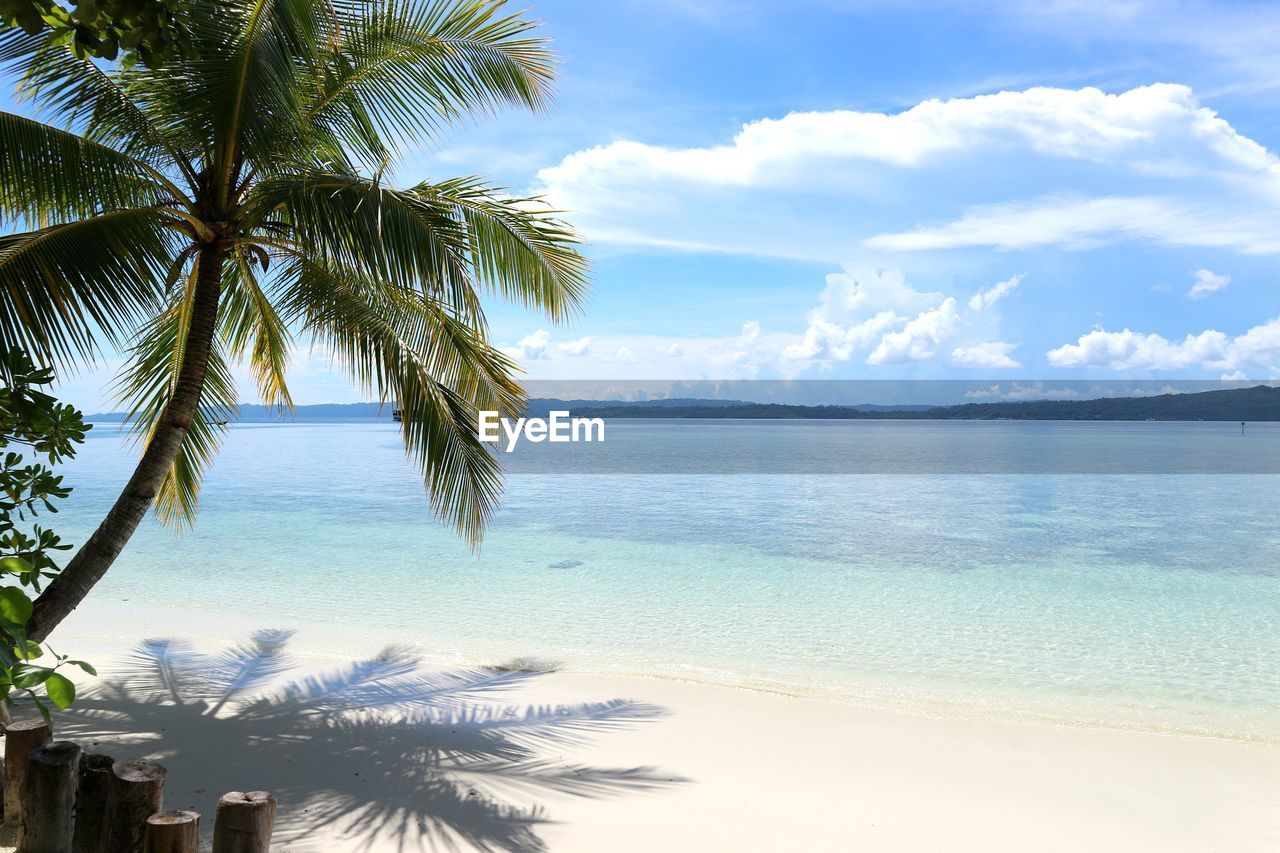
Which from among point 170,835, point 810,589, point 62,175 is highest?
point 62,175

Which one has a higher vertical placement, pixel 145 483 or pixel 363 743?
pixel 145 483

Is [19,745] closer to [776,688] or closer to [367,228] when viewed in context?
[367,228]

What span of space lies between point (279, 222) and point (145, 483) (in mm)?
1818

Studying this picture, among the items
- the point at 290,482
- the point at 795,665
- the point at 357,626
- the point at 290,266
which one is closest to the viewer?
the point at 290,266

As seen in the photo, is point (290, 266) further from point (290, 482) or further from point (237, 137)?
point (290, 482)

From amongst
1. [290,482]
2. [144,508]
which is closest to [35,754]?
[144,508]

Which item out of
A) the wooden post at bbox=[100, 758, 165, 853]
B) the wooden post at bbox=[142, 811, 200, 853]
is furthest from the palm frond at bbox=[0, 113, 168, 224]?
the wooden post at bbox=[142, 811, 200, 853]

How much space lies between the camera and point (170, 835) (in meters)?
2.75

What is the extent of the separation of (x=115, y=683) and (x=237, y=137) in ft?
14.5

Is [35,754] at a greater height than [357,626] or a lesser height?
greater

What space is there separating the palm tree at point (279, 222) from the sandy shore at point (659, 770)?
1459 mm

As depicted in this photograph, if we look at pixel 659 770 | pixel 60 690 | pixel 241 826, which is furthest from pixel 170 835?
pixel 659 770

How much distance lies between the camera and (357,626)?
10.2 metres

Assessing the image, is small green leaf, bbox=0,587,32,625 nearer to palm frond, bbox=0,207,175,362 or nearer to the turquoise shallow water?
palm frond, bbox=0,207,175,362
